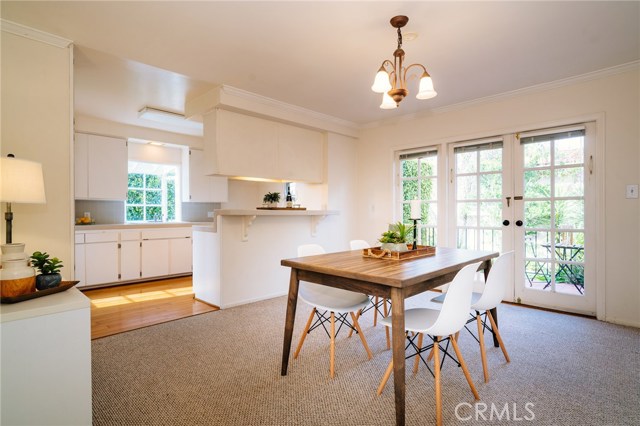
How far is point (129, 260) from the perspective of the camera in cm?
491

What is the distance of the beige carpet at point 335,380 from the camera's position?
5.79ft

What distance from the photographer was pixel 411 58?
114 inches

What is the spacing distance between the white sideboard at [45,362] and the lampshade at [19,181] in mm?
534

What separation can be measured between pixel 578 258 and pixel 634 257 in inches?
17.4

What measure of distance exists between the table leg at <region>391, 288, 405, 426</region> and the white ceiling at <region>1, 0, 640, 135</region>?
191 centimetres

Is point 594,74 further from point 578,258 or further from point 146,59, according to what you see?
point 146,59

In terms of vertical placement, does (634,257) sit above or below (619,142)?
below

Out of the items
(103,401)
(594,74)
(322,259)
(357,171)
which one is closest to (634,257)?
(594,74)

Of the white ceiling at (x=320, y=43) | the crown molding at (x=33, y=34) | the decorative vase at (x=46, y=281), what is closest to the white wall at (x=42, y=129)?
the crown molding at (x=33, y=34)

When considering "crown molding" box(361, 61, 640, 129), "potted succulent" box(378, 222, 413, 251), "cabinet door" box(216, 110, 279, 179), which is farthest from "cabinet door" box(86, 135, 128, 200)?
"potted succulent" box(378, 222, 413, 251)

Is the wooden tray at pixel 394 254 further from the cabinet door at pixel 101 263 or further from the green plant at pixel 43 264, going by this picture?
the cabinet door at pixel 101 263

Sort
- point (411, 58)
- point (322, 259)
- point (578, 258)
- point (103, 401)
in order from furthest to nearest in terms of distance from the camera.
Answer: point (578, 258) → point (411, 58) → point (322, 259) → point (103, 401)

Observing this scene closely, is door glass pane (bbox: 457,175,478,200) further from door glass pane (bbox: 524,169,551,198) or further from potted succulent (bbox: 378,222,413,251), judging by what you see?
potted succulent (bbox: 378,222,413,251)

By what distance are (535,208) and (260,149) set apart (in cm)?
329
